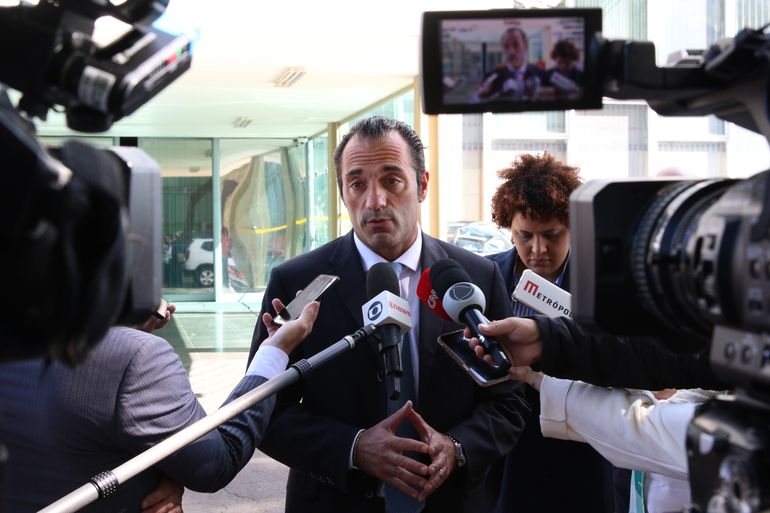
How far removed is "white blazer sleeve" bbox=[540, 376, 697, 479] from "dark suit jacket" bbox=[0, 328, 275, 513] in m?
0.76

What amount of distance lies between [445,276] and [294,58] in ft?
22.1

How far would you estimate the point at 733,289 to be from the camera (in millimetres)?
1056

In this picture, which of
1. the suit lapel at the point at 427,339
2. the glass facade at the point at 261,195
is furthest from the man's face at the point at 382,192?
the glass facade at the point at 261,195

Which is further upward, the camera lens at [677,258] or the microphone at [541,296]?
the camera lens at [677,258]

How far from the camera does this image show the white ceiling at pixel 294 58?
283 inches

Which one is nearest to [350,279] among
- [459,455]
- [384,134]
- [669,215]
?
[384,134]

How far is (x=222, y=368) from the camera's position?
890cm

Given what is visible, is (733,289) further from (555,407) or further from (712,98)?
(555,407)

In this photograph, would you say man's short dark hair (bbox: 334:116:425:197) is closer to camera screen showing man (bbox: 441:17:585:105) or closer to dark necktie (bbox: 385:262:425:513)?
dark necktie (bbox: 385:262:425:513)

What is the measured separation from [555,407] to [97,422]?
110 cm

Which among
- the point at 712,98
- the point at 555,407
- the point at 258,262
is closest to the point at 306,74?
the point at 258,262

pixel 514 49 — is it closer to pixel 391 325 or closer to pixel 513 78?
pixel 513 78

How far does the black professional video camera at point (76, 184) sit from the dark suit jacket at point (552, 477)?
78.0 inches

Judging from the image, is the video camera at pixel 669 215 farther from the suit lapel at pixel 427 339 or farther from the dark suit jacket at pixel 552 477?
the dark suit jacket at pixel 552 477
